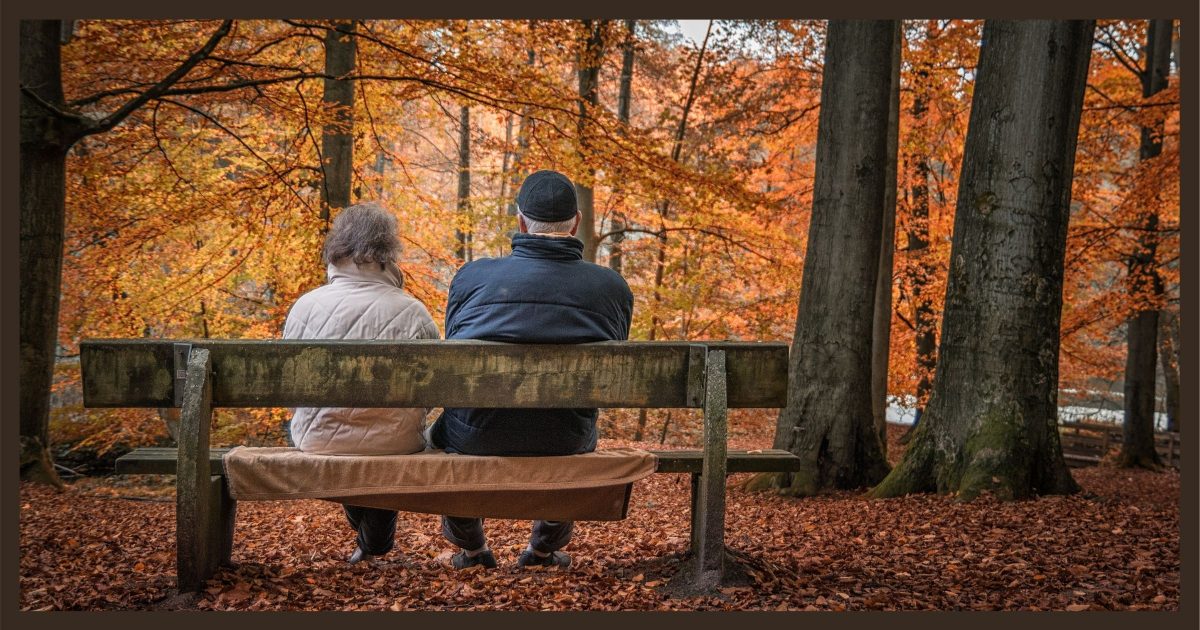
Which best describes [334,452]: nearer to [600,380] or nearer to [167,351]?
[167,351]

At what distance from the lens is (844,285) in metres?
7.15

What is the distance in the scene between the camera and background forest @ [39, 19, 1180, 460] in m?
8.27

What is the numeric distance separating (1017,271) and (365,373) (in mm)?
4589

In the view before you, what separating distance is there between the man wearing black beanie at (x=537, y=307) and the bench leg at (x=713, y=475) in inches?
18.2

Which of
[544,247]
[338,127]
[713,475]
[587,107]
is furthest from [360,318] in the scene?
[587,107]

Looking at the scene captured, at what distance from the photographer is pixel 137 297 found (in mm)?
10000

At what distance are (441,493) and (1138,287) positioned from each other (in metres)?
12.1

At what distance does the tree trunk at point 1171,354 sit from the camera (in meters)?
17.8

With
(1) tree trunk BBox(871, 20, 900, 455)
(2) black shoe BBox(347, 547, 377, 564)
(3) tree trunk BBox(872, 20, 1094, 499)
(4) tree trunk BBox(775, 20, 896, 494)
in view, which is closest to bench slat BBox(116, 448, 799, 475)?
(2) black shoe BBox(347, 547, 377, 564)

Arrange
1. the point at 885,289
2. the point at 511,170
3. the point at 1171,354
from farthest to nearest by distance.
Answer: the point at 1171,354, the point at 511,170, the point at 885,289

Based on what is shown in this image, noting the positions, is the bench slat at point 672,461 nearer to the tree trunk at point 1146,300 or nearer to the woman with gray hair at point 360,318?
the woman with gray hair at point 360,318

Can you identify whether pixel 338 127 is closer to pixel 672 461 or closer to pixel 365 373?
pixel 365 373

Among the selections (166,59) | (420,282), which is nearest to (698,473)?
(166,59)

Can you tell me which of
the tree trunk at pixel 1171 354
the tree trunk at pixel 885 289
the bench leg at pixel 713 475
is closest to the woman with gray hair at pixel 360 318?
the bench leg at pixel 713 475
